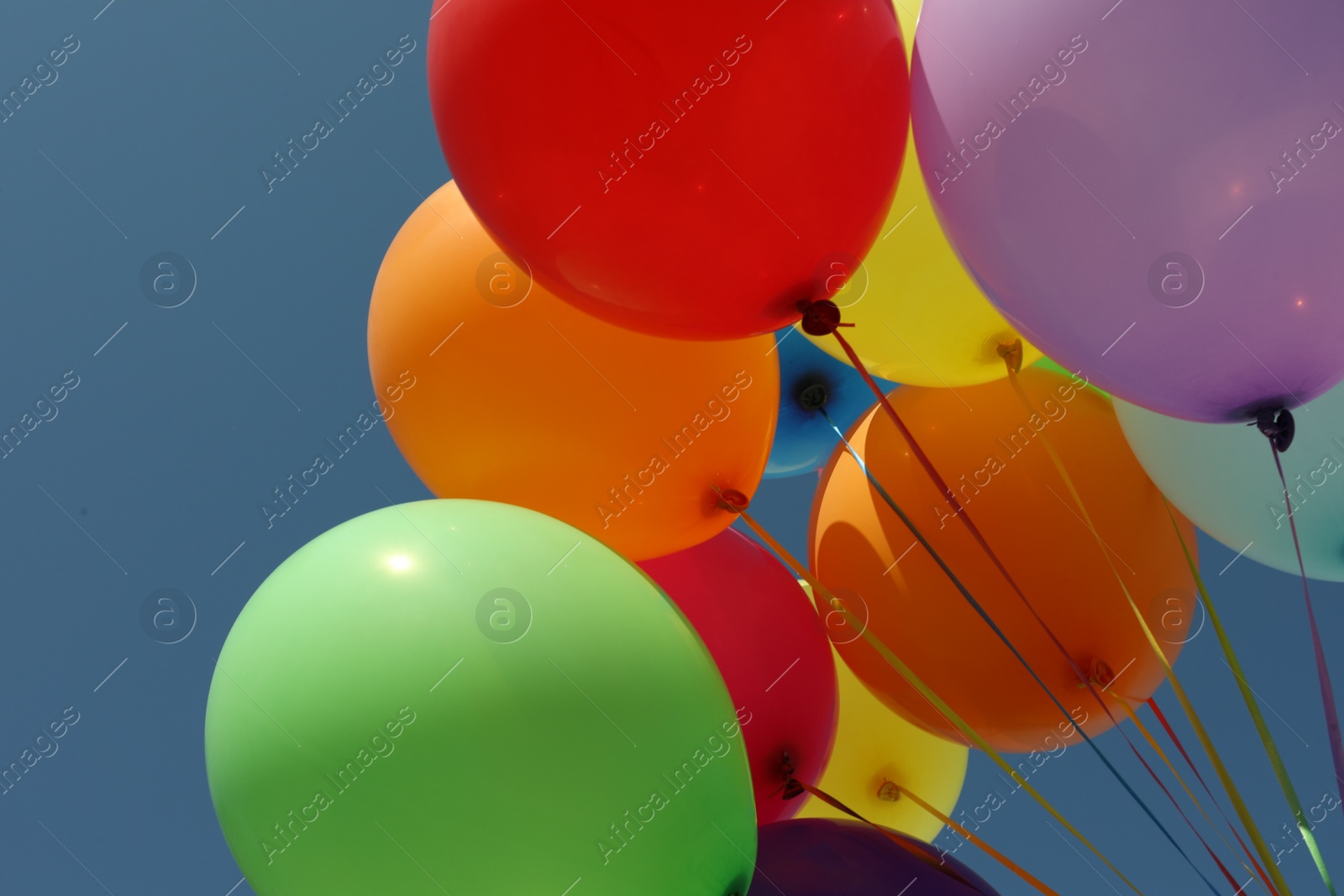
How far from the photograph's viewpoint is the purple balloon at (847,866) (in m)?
1.83

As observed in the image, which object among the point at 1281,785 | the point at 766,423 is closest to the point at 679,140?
the point at 766,423

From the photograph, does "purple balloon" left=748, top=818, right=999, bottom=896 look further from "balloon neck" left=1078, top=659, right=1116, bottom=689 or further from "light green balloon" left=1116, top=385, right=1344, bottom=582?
"light green balloon" left=1116, top=385, right=1344, bottom=582

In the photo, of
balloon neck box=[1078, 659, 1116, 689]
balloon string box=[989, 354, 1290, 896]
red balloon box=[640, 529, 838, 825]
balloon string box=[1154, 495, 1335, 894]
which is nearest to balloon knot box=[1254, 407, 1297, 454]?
balloon string box=[1154, 495, 1335, 894]

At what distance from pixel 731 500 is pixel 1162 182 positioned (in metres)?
1.05

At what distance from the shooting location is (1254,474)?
6.85 feet

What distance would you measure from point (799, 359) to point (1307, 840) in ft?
5.63

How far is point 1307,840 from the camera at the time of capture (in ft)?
5.35

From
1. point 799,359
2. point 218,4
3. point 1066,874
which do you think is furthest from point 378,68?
point 1066,874

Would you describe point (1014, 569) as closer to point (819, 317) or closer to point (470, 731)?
point (819, 317)

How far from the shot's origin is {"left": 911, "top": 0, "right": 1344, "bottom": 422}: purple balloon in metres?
1.45

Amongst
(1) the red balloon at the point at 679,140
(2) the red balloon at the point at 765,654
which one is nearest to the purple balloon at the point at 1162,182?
(1) the red balloon at the point at 679,140

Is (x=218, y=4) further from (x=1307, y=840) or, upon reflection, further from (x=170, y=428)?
(x=1307, y=840)

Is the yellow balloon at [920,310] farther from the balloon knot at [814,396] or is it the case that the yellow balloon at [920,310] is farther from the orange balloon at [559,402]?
the balloon knot at [814,396]

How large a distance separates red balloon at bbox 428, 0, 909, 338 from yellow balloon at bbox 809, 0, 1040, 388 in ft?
1.37
